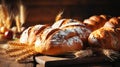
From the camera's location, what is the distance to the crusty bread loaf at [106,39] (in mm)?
1277

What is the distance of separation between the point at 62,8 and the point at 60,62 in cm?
235

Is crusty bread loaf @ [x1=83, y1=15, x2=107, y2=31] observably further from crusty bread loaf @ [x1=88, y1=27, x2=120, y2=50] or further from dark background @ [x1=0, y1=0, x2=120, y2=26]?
dark background @ [x1=0, y1=0, x2=120, y2=26]

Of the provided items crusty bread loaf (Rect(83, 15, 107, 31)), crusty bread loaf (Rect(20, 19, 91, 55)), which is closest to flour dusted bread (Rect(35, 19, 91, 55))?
crusty bread loaf (Rect(20, 19, 91, 55))

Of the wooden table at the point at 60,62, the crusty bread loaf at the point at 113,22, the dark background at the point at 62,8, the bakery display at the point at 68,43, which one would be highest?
the dark background at the point at 62,8

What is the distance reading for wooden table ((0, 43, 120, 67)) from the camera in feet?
3.71

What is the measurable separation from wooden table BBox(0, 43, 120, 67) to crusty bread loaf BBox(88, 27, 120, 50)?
0.09 meters

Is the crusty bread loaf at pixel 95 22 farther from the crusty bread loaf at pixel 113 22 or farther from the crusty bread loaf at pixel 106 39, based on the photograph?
the crusty bread loaf at pixel 106 39

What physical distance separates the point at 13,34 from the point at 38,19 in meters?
1.41

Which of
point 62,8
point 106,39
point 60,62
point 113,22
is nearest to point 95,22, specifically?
point 113,22

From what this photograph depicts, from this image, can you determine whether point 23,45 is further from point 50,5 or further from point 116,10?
point 116,10

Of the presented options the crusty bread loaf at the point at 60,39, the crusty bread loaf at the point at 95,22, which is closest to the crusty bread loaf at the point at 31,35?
the crusty bread loaf at the point at 60,39

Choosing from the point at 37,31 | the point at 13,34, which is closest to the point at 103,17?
the point at 37,31

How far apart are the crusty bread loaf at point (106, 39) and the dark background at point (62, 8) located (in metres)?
2.09

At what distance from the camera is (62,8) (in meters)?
3.45
